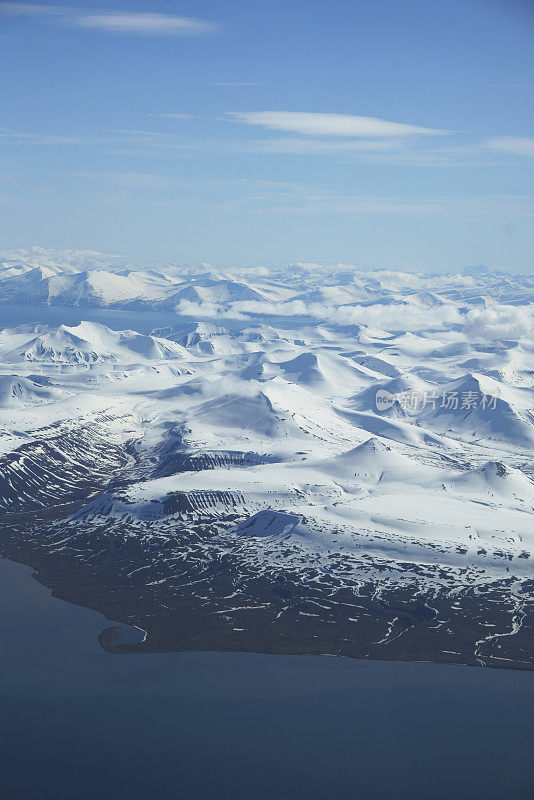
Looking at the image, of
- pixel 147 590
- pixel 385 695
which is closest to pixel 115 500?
pixel 147 590

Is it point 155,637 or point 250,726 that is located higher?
point 250,726

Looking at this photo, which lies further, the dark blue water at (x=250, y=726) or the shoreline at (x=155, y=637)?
the shoreline at (x=155, y=637)

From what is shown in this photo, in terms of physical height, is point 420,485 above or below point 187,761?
below

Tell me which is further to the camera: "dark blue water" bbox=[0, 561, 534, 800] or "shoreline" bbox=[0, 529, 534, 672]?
"shoreline" bbox=[0, 529, 534, 672]

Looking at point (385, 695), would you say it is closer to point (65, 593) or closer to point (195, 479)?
point (65, 593)

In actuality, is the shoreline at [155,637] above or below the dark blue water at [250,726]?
below

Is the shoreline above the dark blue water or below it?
below

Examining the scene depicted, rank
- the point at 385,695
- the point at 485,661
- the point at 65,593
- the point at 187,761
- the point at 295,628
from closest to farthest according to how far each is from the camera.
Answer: the point at 187,761
the point at 385,695
the point at 485,661
the point at 295,628
the point at 65,593

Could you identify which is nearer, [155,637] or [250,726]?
[250,726]
